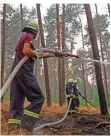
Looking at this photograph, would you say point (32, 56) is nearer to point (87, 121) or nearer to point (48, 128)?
point (48, 128)

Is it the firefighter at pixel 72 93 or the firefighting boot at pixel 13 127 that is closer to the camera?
the firefighting boot at pixel 13 127

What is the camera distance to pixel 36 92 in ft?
16.4

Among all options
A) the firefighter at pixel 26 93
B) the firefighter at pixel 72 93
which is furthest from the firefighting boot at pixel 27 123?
the firefighter at pixel 72 93

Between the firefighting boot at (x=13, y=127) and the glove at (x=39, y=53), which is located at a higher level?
the glove at (x=39, y=53)

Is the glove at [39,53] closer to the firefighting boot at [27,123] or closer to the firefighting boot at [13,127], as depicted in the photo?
the firefighting boot at [27,123]

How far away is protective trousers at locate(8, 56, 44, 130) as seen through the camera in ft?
16.2

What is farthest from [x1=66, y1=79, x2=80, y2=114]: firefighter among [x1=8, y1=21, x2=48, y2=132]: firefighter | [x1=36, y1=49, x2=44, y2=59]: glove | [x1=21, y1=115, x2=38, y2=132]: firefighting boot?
[x1=36, y1=49, x2=44, y2=59]: glove

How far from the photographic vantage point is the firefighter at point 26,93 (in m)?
4.94

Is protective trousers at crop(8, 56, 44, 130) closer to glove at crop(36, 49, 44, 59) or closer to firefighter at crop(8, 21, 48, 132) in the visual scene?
firefighter at crop(8, 21, 48, 132)

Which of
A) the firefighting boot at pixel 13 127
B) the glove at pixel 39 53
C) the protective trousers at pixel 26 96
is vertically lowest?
the firefighting boot at pixel 13 127

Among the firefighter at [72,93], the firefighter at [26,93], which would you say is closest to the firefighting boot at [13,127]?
the firefighter at [26,93]

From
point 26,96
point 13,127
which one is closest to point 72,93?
point 26,96

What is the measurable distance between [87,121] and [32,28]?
4225 mm

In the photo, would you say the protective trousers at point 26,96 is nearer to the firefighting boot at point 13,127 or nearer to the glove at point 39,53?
the firefighting boot at point 13,127
